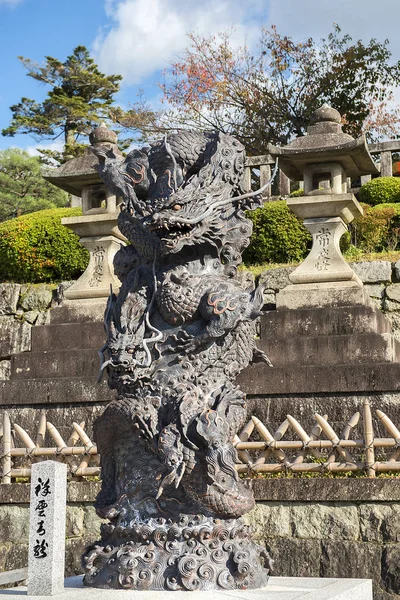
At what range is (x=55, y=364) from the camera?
10305mm

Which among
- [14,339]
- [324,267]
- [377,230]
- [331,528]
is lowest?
[331,528]

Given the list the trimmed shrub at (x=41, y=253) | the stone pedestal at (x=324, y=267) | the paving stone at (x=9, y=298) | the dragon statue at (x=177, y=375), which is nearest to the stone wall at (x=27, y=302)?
the paving stone at (x=9, y=298)

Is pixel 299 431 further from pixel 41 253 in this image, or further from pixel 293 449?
pixel 41 253

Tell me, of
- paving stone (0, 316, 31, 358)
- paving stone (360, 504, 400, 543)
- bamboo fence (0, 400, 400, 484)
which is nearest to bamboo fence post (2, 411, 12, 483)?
bamboo fence (0, 400, 400, 484)

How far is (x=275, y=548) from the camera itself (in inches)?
286

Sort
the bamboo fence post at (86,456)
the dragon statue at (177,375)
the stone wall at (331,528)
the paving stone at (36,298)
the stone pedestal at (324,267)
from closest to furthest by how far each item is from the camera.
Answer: the dragon statue at (177,375), the stone wall at (331,528), the bamboo fence post at (86,456), the stone pedestal at (324,267), the paving stone at (36,298)

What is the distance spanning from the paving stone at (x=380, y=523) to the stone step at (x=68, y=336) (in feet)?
14.8

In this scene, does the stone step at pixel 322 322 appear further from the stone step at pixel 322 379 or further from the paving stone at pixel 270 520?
the paving stone at pixel 270 520

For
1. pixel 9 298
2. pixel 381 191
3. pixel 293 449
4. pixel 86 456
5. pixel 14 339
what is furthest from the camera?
pixel 381 191

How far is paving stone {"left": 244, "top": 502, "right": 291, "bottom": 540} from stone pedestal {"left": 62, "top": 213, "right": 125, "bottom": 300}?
15.9 feet

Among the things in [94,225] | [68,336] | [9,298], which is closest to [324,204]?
[94,225]

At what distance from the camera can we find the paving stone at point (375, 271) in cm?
1206

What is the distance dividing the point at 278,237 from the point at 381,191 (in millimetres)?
4392

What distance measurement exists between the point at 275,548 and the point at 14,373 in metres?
4.48
